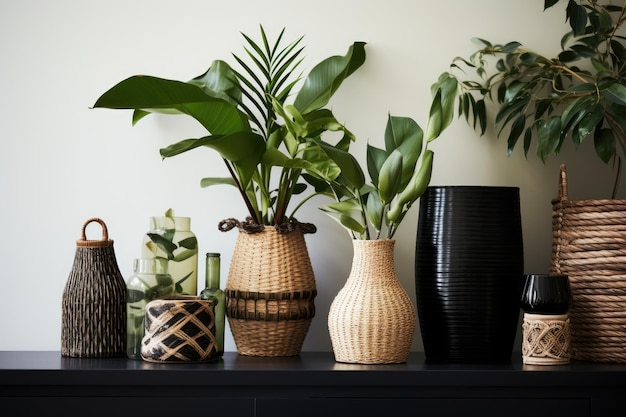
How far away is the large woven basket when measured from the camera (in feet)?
5.45

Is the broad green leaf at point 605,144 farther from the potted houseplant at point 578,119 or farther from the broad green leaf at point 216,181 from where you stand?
the broad green leaf at point 216,181

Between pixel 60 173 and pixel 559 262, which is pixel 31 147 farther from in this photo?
pixel 559 262

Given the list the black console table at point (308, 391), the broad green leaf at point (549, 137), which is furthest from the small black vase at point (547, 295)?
the broad green leaf at point (549, 137)

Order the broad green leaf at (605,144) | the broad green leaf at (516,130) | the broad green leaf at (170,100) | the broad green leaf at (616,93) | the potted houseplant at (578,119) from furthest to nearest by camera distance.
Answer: the broad green leaf at (516,130), the broad green leaf at (605,144), the potted houseplant at (578,119), the broad green leaf at (616,93), the broad green leaf at (170,100)

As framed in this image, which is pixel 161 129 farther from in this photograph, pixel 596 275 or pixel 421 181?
pixel 596 275

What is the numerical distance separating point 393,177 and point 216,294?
1.60 ft

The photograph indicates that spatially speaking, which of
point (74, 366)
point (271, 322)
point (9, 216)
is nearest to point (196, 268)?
point (271, 322)

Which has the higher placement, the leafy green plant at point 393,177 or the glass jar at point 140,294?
the leafy green plant at point 393,177

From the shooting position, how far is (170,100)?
1.51 meters

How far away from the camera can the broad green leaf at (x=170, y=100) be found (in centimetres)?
146

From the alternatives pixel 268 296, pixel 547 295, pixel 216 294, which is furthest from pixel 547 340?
pixel 216 294

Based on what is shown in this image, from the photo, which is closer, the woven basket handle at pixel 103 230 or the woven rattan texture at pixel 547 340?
the woven rattan texture at pixel 547 340

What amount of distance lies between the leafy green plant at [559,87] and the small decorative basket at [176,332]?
0.83 meters

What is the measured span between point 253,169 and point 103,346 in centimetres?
51
